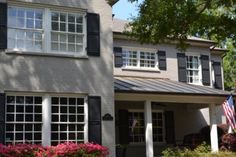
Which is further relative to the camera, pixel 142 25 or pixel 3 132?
pixel 142 25

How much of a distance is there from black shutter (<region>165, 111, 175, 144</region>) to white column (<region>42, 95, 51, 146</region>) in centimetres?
990

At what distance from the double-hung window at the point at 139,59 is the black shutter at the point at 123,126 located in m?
2.68

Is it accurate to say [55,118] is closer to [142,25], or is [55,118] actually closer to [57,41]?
[57,41]

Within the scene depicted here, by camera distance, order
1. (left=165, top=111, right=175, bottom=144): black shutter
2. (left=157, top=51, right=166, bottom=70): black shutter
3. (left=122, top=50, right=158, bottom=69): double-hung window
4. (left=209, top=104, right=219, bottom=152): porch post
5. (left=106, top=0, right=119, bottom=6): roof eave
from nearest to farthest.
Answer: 1. (left=106, top=0, right=119, bottom=6): roof eave
2. (left=209, top=104, right=219, bottom=152): porch post
3. (left=165, top=111, right=175, bottom=144): black shutter
4. (left=122, top=50, right=158, bottom=69): double-hung window
5. (left=157, top=51, right=166, bottom=70): black shutter

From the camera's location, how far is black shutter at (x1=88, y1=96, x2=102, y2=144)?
15.5 m

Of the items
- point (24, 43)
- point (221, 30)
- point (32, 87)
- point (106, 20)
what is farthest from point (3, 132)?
point (221, 30)

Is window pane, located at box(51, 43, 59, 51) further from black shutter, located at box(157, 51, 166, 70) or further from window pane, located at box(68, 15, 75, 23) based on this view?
black shutter, located at box(157, 51, 166, 70)

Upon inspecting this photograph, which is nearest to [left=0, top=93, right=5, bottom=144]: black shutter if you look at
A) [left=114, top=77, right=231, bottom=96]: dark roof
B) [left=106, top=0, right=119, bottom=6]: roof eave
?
[left=114, top=77, right=231, bottom=96]: dark roof

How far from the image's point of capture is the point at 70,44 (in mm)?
15891

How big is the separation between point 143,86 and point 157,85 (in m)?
1.19

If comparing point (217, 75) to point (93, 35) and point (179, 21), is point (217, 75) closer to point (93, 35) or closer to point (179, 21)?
point (179, 21)

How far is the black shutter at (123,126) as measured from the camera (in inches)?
868

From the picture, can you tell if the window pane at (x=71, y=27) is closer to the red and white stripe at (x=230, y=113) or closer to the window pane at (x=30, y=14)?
the window pane at (x=30, y=14)

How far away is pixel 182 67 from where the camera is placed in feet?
81.6
